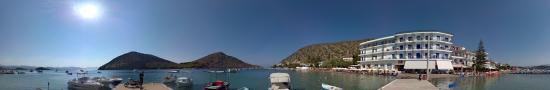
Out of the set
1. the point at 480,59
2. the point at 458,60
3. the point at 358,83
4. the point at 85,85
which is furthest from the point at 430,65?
the point at 85,85

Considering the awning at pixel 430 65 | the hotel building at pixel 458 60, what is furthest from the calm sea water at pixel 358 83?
the hotel building at pixel 458 60

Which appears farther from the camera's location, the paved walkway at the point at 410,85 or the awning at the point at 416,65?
the awning at the point at 416,65

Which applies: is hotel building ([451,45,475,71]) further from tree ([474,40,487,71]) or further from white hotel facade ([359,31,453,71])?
white hotel facade ([359,31,453,71])

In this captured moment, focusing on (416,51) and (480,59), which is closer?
(416,51)

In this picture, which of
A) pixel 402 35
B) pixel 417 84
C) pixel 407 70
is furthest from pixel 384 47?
pixel 417 84

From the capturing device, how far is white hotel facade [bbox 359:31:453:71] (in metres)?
84.1

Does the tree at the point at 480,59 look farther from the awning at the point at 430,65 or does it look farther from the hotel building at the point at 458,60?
the awning at the point at 430,65

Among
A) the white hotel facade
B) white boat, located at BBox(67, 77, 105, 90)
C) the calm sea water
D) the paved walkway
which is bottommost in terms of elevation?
the calm sea water

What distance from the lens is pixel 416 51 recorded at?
8781 cm

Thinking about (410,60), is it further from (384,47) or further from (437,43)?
(384,47)

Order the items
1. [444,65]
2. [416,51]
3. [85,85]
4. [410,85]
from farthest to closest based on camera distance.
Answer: [416,51] < [444,65] < [85,85] < [410,85]

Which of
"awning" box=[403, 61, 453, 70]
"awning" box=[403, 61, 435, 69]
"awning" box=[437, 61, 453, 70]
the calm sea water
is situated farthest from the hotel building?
the calm sea water

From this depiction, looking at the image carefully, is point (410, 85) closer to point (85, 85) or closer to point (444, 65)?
point (85, 85)

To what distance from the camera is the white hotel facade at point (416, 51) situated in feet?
276
